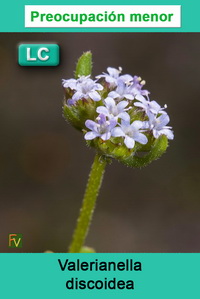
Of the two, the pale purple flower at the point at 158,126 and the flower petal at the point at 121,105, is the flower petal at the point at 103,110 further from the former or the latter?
the pale purple flower at the point at 158,126

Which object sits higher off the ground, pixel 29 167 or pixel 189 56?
pixel 189 56

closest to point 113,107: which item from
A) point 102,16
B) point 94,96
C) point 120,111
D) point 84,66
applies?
point 120,111

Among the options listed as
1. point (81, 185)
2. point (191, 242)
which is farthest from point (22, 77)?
point (191, 242)

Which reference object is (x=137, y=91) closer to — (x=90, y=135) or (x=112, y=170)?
(x=90, y=135)

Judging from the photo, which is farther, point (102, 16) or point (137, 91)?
point (102, 16)

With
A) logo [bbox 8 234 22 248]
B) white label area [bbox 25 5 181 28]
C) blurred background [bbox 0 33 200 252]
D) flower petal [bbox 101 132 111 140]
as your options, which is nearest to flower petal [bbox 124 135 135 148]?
flower petal [bbox 101 132 111 140]

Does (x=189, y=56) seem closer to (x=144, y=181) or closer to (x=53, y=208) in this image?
(x=144, y=181)

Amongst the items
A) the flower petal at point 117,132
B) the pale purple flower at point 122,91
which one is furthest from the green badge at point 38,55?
the flower petal at point 117,132
